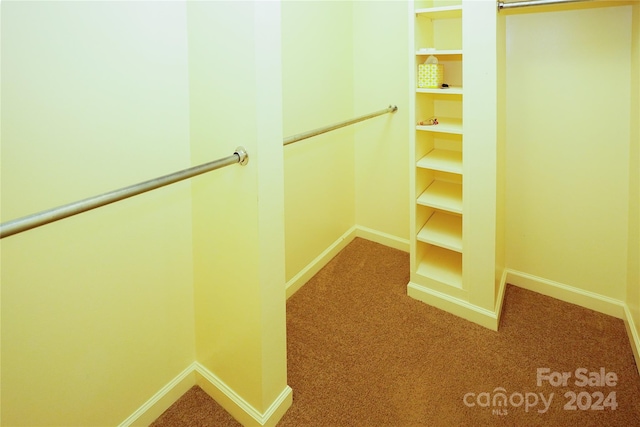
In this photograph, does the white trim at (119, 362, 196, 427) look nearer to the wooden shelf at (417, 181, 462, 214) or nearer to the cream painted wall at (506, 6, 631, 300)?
the wooden shelf at (417, 181, 462, 214)

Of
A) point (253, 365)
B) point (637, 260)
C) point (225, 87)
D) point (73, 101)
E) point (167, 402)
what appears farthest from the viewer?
point (637, 260)

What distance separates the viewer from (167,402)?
163cm

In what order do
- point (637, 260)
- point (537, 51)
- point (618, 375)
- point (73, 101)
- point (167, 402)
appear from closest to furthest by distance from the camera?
point (73, 101) < point (167, 402) < point (618, 375) < point (637, 260) < point (537, 51)

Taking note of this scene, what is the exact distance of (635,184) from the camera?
1908mm

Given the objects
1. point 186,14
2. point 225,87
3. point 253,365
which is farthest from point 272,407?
point 186,14

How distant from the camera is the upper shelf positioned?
195 centimetres

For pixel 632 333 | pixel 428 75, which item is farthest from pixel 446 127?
pixel 632 333

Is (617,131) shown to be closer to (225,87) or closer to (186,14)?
(225,87)

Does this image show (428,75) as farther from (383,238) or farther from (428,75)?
(383,238)

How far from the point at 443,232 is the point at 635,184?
90 cm

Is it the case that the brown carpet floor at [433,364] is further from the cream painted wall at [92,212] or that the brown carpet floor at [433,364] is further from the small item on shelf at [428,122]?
the small item on shelf at [428,122]

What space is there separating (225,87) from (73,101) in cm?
44

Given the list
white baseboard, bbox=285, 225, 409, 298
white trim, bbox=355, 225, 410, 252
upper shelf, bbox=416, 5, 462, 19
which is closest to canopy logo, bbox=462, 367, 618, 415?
white baseboard, bbox=285, 225, 409, 298

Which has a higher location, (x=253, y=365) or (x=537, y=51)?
(x=537, y=51)
